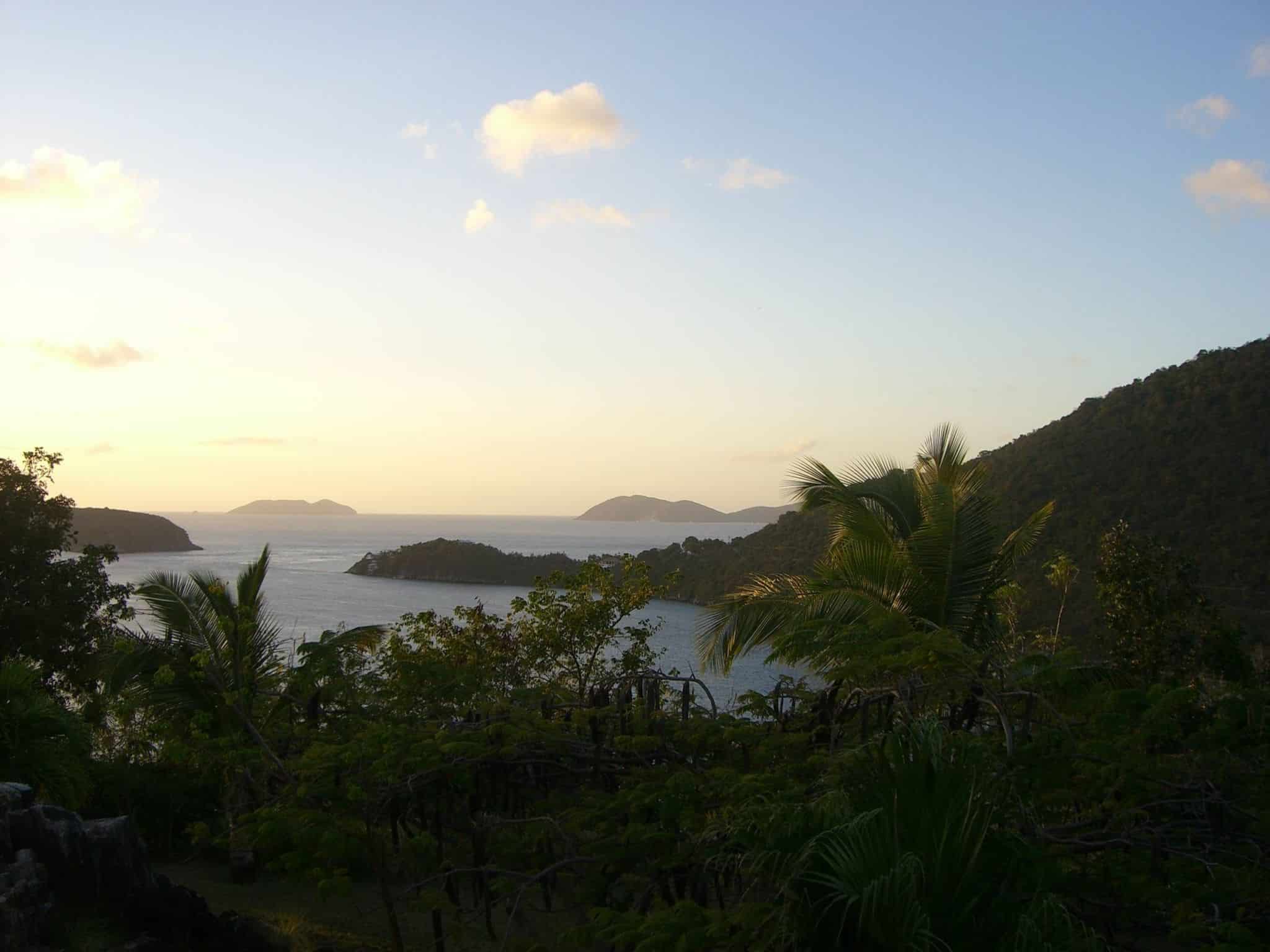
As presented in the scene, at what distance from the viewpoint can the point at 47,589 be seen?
16.1m

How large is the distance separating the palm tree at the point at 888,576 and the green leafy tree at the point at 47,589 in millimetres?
10209

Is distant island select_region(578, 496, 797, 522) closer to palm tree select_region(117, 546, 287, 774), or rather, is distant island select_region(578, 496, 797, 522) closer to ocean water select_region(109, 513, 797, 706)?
ocean water select_region(109, 513, 797, 706)

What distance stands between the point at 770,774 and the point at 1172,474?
26.7 m

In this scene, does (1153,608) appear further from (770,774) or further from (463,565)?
(463,565)

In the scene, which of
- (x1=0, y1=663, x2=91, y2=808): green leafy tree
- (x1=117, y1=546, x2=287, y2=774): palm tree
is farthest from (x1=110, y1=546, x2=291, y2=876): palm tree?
(x1=0, y1=663, x2=91, y2=808): green leafy tree

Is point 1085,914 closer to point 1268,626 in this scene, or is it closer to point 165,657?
point 165,657

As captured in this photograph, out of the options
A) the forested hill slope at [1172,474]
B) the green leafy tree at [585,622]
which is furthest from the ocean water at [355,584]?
the forested hill slope at [1172,474]

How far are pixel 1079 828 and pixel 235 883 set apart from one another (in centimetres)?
913

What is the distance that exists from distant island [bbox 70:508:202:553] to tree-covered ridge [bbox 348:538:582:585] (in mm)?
16333

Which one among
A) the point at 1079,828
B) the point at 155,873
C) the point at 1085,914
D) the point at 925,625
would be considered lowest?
→ the point at 155,873

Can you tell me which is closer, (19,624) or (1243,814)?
(1243,814)

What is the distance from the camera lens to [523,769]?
22.4ft

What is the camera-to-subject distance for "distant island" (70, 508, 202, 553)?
52.1 meters

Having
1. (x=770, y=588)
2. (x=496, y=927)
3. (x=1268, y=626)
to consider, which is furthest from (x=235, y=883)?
(x=1268, y=626)
